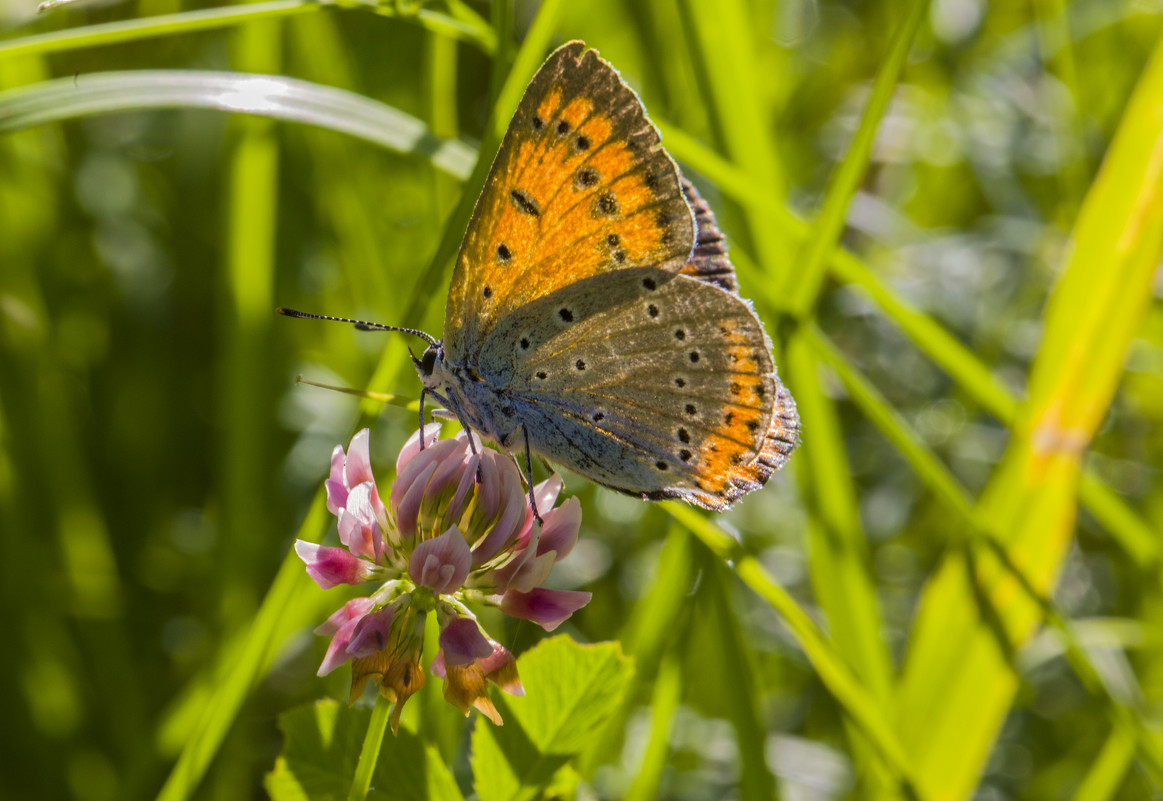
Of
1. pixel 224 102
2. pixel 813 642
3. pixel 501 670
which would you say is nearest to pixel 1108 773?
pixel 813 642

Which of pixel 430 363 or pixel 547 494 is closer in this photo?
pixel 547 494

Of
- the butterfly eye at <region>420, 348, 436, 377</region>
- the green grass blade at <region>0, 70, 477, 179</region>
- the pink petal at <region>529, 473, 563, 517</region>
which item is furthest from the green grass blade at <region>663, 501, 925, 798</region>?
the green grass blade at <region>0, 70, 477, 179</region>

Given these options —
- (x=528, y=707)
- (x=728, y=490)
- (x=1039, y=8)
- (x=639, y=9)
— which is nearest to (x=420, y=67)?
(x=639, y=9)

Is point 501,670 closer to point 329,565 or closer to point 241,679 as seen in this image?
point 329,565

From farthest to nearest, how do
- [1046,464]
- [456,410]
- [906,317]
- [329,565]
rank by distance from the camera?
[1046,464] < [906,317] < [456,410] < [329,565]

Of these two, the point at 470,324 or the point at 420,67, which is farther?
the point at 420,67

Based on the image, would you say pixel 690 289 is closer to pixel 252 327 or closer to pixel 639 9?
pixel 252 327
